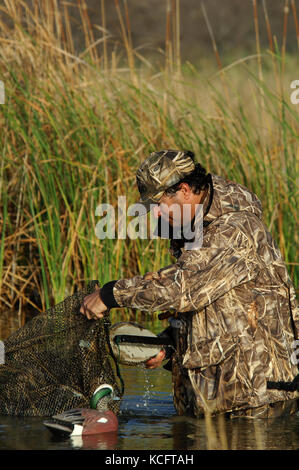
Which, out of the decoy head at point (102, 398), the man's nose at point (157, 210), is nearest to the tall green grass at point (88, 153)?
the decoy head at point (102, 398)

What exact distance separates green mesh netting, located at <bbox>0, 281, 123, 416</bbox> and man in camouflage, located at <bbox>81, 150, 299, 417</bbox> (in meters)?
0.29

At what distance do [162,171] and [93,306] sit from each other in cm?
76

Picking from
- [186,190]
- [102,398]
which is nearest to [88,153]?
[186,190]

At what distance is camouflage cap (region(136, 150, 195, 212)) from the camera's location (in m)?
4.84

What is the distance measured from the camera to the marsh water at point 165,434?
4.66m

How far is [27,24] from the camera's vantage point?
8.35 m

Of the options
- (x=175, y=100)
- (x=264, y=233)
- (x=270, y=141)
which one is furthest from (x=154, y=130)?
(x=264, y=233)

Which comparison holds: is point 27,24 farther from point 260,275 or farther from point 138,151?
point 260,275

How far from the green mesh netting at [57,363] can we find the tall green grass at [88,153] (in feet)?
6.57

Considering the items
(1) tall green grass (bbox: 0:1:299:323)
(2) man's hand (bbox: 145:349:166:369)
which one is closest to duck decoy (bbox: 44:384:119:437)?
(2) man's hand (bbox: 145:349:166:369)

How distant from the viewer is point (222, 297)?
490 cm

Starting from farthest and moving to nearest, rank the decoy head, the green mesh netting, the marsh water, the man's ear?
the green mesh netting, the decoy head, the man's ear, the marsh water

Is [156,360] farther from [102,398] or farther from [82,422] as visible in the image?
[82,422]

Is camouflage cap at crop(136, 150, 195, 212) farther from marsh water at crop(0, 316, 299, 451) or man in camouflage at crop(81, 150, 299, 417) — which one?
marsh water at crop(0, 316, 299, 451)
